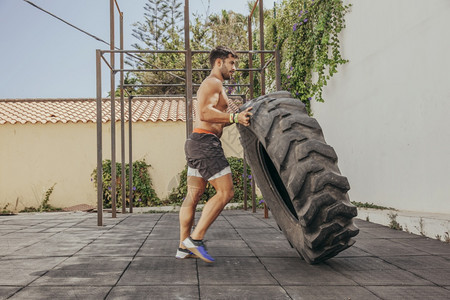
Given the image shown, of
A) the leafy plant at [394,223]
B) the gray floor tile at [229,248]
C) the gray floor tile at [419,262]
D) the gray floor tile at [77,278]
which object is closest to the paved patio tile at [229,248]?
the gray floor tile at [229,248]

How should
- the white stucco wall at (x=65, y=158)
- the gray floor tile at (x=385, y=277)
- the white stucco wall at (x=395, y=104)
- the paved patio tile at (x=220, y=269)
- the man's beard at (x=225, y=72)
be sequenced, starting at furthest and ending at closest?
the white stucco wall at (x=65, y=158)
the white stucco wall at (x=395, y=104)
the man's beard at (x=225, y=72)
the gray floor tile at (x=385, y=277)
the paved patio tile at (x=220, y=269)

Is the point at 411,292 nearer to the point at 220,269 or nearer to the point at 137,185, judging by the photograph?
the point at 220,269

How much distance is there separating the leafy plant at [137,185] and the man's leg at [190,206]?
23.3ft

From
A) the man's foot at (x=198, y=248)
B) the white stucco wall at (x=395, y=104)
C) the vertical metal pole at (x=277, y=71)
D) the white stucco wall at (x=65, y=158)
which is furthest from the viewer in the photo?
the white stucco wall at (x=65, y=158)

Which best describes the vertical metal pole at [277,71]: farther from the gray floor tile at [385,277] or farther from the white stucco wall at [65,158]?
the white stucco wall at [65,158]

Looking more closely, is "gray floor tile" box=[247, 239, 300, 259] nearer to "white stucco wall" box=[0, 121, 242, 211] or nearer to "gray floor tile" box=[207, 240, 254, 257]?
"gray floor tile" box=[207, 240, 254, 257]

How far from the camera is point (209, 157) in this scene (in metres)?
3.44

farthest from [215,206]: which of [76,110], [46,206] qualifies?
[76,110]

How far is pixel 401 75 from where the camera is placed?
5.72 m

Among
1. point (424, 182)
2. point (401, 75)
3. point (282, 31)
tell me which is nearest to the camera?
point (424, 182)

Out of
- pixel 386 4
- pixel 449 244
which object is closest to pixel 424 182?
pixel 449 244

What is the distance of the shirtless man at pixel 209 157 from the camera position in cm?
337

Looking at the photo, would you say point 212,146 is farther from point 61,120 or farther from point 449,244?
point 61,120

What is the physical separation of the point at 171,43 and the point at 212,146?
23515 millimetres
